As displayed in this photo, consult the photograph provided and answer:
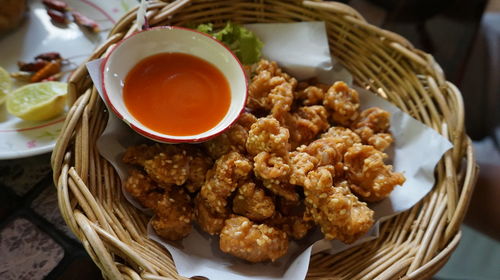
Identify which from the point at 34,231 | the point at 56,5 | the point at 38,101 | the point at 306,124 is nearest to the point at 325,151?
the point at 306,124

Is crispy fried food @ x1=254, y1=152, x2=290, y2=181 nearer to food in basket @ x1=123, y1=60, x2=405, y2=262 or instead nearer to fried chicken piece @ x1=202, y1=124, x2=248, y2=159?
food in basket @ x1=123, y1=60, x2=405, y2=262

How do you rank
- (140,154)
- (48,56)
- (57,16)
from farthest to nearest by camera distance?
1. (57,16)
2. (48,56)
3. (140,154)

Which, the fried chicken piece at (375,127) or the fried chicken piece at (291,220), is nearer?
the fried chicken piece at (291,220)

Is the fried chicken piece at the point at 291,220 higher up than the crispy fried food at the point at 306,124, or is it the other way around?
the crispy fried food at the point at 306,124

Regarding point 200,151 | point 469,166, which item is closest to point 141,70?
point 200,151

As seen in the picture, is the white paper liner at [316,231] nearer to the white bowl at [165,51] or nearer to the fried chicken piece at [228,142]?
the white bowl at [165,51]

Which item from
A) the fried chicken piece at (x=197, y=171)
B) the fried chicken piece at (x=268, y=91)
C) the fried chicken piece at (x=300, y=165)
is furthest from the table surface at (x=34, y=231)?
the fried chicken piece at (x=268, y=91)

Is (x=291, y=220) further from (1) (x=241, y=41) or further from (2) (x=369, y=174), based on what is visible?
(1) (x=241, y=41)
